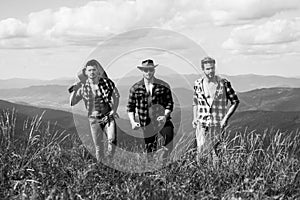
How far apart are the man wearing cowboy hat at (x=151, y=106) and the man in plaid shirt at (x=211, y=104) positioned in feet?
1.58

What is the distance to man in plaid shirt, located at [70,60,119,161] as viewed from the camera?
22.4 feet

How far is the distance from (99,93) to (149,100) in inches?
31.9

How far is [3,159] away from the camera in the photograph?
18.7ft

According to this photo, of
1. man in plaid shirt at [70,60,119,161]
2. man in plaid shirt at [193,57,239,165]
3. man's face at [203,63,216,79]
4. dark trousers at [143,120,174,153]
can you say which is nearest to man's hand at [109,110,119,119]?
man in plaid shirt at [70,60,119,161]

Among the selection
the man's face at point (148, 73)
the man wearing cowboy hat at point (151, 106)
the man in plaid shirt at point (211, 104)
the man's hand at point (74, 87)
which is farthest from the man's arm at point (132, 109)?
the man in plaid shirt at point (211, 104)

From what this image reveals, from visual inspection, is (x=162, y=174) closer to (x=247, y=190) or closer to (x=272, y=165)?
(x=247, y=190)

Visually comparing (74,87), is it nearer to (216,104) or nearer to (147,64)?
(147,64)

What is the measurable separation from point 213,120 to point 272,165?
52.9 inches

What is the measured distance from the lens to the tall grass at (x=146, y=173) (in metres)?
5.20

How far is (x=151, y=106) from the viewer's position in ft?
22.5

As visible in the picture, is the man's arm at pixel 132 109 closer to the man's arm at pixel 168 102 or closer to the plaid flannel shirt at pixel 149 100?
the plaid flannel shirt at pixel 149 100

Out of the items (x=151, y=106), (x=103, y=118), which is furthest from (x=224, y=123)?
(x=103, y=118)

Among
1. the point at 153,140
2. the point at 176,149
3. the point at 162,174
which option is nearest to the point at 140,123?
the point at 153,140

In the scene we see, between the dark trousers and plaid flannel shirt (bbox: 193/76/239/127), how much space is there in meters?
0.54
